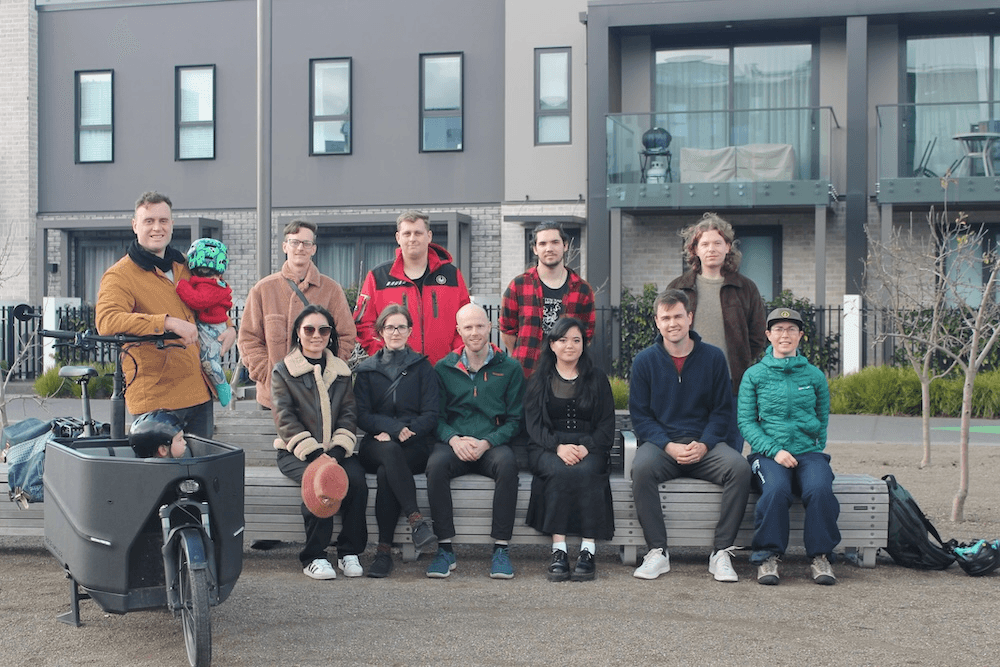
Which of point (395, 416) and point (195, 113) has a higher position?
point (195, 113)

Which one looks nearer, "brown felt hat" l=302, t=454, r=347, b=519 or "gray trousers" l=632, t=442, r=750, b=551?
"brown felt hat" l=302, t=454, r=347, b=519

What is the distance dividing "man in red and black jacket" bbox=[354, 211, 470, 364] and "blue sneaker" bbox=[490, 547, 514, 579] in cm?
147

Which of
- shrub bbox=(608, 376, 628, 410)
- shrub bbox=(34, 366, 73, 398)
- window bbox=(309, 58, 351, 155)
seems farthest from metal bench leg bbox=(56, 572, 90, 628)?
window bbox=(309, 58, 351, 155)

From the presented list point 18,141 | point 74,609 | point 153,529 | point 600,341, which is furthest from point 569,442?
point 18,141

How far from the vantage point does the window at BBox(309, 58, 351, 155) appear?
21078 millimetres

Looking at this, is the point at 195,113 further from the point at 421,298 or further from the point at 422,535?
the point at 422,535

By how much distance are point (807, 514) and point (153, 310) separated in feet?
12.3

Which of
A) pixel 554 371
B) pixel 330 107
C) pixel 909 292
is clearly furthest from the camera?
pixel 330 107

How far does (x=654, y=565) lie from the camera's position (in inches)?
246

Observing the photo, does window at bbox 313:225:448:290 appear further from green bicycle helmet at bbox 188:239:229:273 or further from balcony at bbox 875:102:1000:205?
green bicycle helmet at bbox 188:239:229:273

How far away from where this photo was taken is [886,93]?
19219 mm

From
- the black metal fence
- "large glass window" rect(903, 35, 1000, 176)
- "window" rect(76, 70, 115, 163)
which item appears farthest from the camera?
"window" rect(76, 70, 115, 163)

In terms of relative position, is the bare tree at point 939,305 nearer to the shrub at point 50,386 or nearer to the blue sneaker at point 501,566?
the blue sneaker at point 501,566

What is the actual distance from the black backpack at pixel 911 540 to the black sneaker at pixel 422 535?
266 cm
